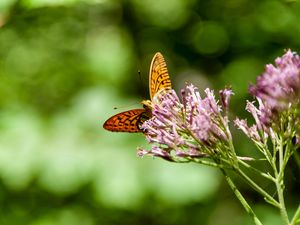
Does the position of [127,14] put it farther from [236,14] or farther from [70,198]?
[70,198]

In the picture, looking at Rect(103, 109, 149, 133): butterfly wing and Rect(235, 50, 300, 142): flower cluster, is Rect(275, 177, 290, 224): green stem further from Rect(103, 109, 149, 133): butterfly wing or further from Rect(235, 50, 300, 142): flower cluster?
Rect(103, 109, 149, 133): butterfly wing

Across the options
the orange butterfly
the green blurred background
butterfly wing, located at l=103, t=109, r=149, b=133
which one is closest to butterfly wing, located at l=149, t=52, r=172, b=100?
the orange butterfly

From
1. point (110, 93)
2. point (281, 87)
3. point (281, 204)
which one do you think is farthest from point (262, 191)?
point (110, 93)

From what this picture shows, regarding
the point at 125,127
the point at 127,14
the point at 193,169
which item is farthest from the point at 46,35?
the point at 125,127

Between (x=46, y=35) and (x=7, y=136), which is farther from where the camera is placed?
(x=46, y=35)

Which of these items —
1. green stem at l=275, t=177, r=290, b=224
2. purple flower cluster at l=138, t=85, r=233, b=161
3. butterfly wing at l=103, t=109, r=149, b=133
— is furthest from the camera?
butterfly wing at l=103, t=109, r=149, b=133

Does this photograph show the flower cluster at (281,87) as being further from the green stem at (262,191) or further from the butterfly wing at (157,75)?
the butterfly wing at (157,75)
